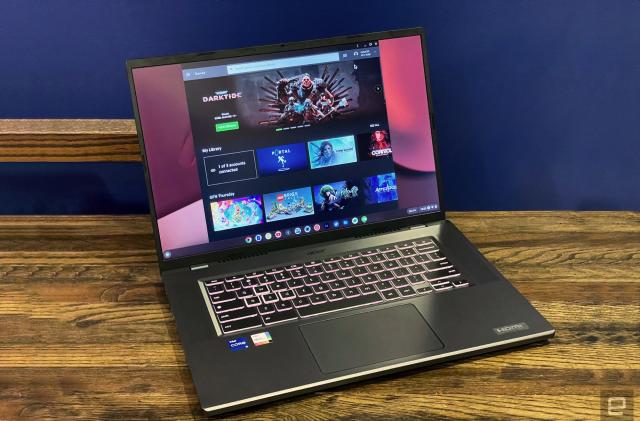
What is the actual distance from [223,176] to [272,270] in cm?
15

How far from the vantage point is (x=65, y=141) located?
1267 mm

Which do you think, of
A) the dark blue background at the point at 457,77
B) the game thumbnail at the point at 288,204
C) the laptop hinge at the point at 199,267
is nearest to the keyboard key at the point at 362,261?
the game thumbnail at the point at 288,204

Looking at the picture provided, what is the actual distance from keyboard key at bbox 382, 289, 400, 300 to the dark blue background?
1.33 feet

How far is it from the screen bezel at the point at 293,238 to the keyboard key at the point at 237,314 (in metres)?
0.13

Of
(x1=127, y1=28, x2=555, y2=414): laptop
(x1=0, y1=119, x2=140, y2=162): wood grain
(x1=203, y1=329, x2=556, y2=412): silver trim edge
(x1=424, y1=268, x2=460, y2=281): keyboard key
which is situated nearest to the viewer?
(x1=203, y1=329, x2=556, y2=412): silver trim edge

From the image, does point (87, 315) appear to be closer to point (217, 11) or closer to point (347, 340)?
point (347, 340)

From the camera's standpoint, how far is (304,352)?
38.5 inches

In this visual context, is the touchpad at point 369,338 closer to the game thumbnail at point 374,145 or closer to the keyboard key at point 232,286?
the keyboard key at point 232,286

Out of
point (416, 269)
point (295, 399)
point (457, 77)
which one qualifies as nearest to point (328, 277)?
point (416, 269)

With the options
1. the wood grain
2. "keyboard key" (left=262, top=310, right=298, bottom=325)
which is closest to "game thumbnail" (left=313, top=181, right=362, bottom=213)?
"keyboard key" (left=262, top=310, right=298, bottom=325)

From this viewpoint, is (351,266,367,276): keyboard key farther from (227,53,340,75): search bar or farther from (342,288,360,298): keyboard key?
(227,53,340,75): search bar

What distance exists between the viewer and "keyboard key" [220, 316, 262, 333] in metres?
1.01

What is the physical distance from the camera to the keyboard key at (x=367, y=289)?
1.08 metres

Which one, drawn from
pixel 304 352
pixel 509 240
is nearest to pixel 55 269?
pixel 304 352
